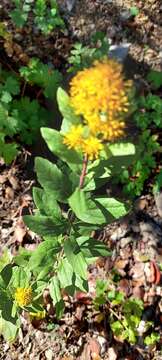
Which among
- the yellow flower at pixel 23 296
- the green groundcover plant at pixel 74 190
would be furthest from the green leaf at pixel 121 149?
the yellow flower at pixel 23 296

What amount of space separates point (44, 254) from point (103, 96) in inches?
43.1

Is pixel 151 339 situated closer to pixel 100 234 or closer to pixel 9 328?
pixel 100 234

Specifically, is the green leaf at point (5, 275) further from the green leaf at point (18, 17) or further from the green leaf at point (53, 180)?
the green leaf at point (18, 17)

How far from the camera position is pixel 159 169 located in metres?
3.70

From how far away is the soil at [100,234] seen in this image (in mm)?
3236

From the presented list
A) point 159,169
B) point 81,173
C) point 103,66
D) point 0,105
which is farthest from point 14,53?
point 103,66

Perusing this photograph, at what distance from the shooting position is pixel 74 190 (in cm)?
215

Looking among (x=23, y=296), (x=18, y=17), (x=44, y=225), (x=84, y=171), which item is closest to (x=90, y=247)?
(x=44, y=225)

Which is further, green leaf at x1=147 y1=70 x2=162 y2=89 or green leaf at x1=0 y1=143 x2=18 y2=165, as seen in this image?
green leaf at x1=147 y1=70 x2=162 y2=89

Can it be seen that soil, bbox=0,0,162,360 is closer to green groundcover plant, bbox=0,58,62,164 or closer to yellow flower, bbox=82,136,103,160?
green groundcover plant, bbox=0,58,62,164

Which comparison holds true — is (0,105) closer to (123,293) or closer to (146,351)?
(123,293)

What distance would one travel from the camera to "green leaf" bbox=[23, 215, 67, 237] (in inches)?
90.0

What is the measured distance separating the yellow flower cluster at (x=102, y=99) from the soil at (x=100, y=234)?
189cm

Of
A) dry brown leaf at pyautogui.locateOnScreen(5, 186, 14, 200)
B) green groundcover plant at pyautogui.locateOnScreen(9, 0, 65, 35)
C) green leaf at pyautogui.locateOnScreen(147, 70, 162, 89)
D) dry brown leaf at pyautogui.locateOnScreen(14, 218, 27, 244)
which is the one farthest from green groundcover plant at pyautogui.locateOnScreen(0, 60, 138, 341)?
green groundcover plant at pyautogui.locateOnScreen(9, 0, 65, 35)
